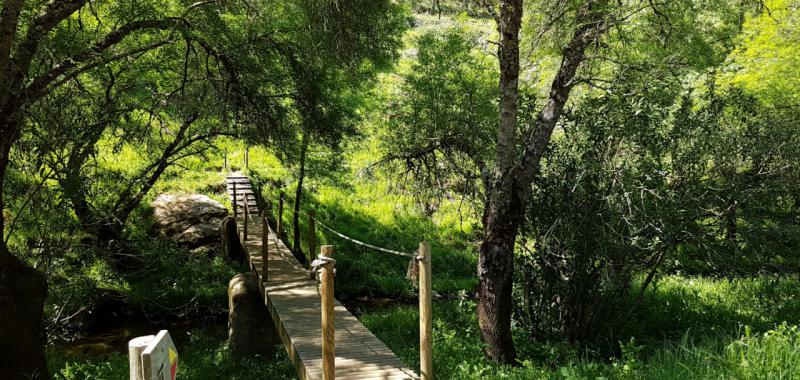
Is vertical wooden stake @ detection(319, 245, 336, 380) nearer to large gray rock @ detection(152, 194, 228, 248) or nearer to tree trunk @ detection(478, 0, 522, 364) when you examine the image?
tree trunk @ detection(478, 0, 522, 364)

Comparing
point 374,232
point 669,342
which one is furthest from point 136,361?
point 374,232

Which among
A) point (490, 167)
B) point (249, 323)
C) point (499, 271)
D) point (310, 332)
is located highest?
point (490, 167)

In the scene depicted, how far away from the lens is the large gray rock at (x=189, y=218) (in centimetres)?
1430

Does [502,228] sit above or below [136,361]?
below

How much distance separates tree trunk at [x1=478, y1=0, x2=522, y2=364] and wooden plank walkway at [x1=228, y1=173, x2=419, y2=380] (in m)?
1.50

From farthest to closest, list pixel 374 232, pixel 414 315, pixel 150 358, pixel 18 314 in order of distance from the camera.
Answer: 1. pixel 374 232
2. pixel 414 315
3. pixel 18 314
4. pixel 150 358

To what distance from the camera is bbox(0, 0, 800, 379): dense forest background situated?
22.4 ft

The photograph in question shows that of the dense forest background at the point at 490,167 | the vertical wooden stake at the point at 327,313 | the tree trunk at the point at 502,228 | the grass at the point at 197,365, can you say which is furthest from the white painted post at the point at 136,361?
the grass at the point at 197,365

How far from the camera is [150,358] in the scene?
1946 millimetres

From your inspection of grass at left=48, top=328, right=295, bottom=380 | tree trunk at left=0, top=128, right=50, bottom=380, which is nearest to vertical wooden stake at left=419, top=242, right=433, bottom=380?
grass at left=48, top=328, right=295, bottom=380

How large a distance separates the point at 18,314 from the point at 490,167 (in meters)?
6.29

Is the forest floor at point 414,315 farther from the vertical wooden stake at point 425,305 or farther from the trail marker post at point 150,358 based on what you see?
the trail marker post at point 150,358

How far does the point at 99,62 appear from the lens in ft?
24.0

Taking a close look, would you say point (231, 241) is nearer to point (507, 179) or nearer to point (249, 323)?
point (249, 323)
